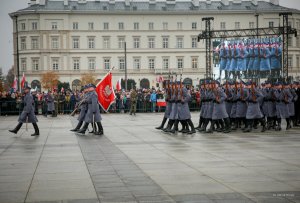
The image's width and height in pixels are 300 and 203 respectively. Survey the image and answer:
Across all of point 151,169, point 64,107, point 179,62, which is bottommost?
point 151,169

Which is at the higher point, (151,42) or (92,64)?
(151,42)

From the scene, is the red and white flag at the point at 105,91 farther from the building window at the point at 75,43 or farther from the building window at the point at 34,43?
the building window at the point at 34,43

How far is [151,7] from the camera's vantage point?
89.2 metres

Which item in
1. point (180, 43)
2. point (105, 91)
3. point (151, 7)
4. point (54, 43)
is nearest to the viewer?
point (105, 91)

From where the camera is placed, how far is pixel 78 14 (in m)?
86.3

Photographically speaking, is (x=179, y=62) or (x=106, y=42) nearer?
(x=106, y=42)

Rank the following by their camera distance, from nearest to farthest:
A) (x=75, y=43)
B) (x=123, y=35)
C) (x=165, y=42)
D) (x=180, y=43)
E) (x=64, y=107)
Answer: (x=64, y=107)
(x=75, y=43)
(x=123, y=35)
(x=165, y=42)
(x=180, y=43)

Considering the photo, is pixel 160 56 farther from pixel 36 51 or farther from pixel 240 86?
pixel 240 86

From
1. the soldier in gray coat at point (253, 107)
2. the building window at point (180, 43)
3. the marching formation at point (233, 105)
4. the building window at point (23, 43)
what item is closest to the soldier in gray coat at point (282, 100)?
the marching formation at point (233, 105)

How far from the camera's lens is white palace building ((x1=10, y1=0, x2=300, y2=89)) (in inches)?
3401

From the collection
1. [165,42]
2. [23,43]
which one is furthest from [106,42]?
[23,43]

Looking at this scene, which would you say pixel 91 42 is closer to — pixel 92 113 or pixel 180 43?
pixel 180 43

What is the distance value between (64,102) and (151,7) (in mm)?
57570

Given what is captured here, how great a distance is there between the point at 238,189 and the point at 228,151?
15.3ft
